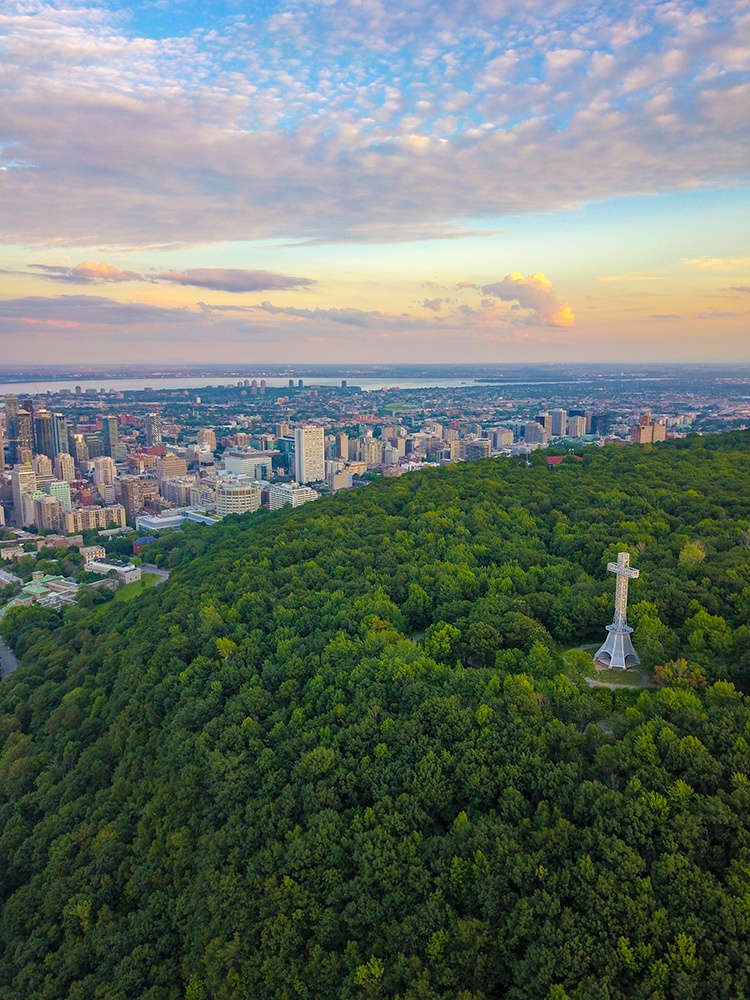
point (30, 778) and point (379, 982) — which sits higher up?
point (379, 982)

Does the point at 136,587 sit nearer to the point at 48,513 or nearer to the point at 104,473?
the point at 48,513

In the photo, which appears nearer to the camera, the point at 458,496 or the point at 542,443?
the point at 458,496

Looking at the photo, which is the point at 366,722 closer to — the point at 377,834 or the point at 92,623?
the point at 377,834

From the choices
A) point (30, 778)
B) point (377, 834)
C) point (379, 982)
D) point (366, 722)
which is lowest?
point (30, 778)

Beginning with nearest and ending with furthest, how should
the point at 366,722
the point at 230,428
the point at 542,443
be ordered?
the point at 366,722
the point at 542,443
the point at 230,428

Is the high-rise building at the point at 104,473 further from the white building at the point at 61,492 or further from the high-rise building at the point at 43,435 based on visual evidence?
the high-rise building at the point at 43,435

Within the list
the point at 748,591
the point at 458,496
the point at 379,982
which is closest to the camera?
the point at 379,982

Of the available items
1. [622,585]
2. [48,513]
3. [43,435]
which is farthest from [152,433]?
[622,585]

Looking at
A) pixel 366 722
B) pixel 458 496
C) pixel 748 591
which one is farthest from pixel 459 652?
pixel 458 496

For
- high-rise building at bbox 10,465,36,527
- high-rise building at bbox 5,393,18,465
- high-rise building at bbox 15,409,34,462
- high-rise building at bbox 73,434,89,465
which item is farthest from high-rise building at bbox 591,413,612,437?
high-rise building at bbox 5,393,18,465

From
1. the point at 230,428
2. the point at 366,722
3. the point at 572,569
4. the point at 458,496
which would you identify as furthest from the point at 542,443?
the point at 366,722
